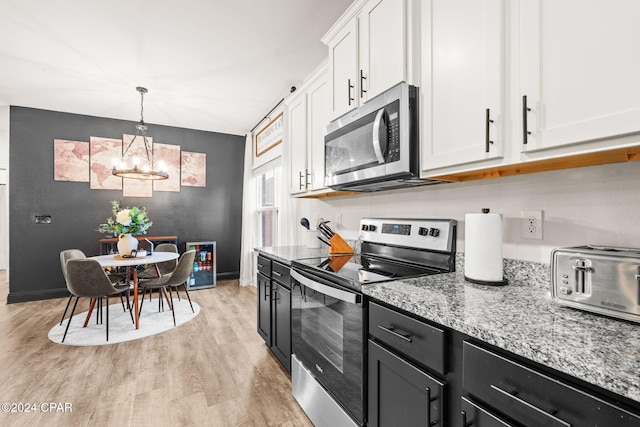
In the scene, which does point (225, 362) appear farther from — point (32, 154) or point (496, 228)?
point (32, 154)

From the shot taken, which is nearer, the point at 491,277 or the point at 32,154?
the point at 491,277

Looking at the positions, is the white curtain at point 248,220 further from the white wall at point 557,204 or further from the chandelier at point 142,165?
the white wall at point 557,204

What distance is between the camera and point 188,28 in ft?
8.00

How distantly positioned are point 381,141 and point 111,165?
4.67 m

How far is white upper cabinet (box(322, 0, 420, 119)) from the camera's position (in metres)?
1.49

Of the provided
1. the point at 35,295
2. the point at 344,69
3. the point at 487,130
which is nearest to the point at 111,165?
the point at 35,295

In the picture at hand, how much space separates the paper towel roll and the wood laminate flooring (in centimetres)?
132

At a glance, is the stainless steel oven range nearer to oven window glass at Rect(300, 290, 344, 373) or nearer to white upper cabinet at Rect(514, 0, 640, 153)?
oven window glass at Rect(300, 290, 344, 373)

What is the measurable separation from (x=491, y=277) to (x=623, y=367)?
0.69 m

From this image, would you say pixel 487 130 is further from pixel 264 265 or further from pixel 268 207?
pixel 268 207

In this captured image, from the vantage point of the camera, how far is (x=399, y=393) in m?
1.12

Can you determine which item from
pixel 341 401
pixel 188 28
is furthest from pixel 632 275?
pixel 188 28

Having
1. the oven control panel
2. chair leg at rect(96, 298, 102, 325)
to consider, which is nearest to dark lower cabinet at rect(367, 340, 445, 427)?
the oven control panel

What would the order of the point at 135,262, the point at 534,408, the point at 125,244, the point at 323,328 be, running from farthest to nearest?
1. the point at 125,244
2. the point at 135,262
3. the point at 323,328
4. the point at 534,408
